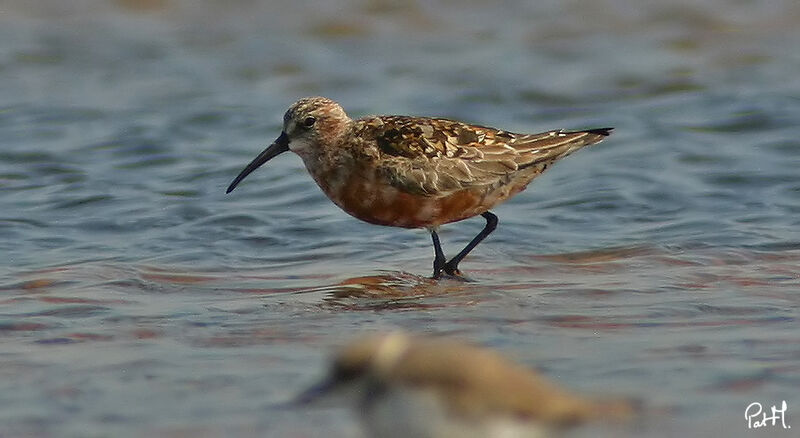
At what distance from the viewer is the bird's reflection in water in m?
7.77

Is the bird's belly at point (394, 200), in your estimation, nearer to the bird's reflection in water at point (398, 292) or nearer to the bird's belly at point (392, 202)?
the bird's belly at point (392, 202)

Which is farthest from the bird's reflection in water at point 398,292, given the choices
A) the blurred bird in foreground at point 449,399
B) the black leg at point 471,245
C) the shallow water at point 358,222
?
the blurred bird in foreground at point 449,399

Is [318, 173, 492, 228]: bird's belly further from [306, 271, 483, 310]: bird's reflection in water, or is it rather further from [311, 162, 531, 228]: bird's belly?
[306, 271, 483, 310]: bird's reflection in water

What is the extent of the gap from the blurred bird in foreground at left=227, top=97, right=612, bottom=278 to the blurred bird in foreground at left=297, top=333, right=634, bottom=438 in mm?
4210

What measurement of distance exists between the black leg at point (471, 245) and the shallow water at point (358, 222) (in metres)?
0.12

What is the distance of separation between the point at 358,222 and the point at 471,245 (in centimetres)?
125

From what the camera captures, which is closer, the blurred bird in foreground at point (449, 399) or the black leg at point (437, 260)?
the blurred bird in foreground at point (449, 399)

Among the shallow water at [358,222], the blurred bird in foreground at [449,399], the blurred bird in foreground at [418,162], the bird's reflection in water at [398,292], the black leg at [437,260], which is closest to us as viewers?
the blurred bird in foreground at [449,399]

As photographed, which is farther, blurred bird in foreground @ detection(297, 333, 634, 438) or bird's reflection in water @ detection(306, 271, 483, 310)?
bird's reflection in water @ detection(306, 271, 483, 310)

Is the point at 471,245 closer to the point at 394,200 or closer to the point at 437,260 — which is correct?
the point at 437,260

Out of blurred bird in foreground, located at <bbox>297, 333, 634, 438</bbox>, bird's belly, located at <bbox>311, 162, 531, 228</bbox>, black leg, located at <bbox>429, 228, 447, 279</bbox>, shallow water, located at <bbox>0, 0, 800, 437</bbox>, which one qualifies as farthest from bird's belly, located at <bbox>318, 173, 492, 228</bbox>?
blurred bird in foreground, located at <bbox>297, 333, 634, 438</bbox>

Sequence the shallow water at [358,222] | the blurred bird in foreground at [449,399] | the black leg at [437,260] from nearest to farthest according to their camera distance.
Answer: the blurred bird in foreground at [449,399] < the shallow water at [358,222] < the black leg at [437,260]

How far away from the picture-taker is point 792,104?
12.8 m

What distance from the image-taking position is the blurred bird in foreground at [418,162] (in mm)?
8766
